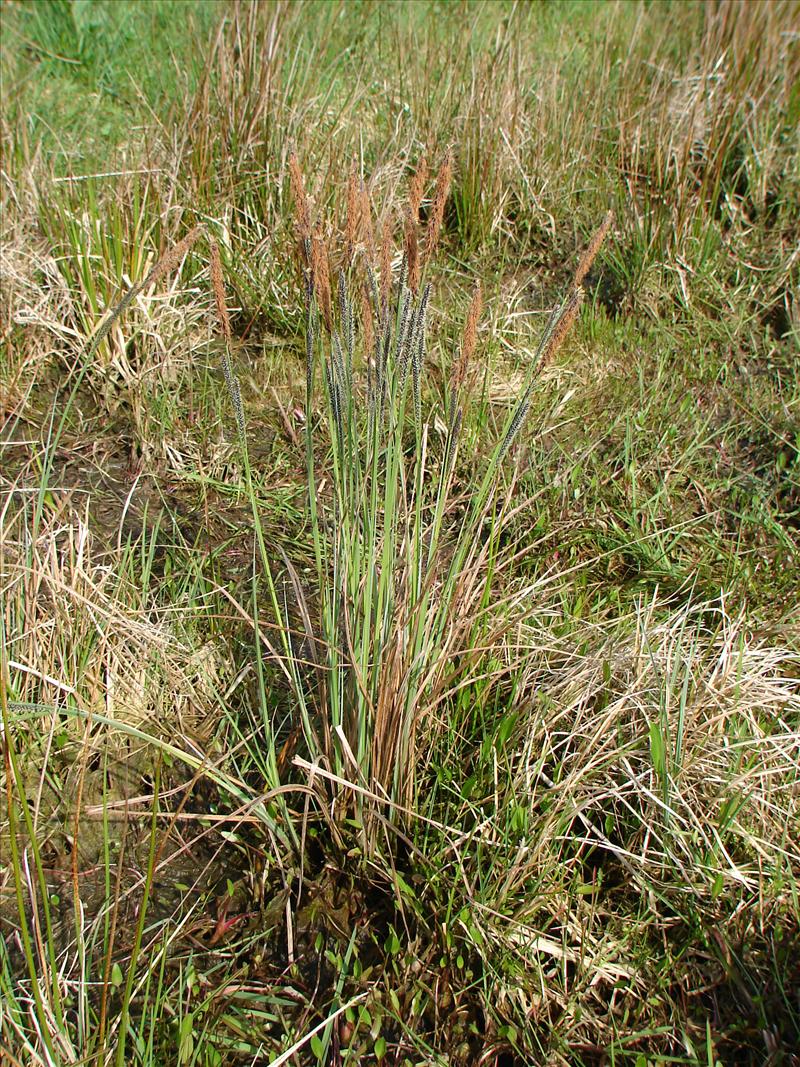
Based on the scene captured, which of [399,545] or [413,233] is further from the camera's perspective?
[399,545]

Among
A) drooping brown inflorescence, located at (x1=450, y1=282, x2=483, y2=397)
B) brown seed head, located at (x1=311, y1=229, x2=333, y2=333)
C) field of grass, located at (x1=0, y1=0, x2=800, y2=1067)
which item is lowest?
field of grass, located at (x1=0, y1=0, x2=800, y2=1067)

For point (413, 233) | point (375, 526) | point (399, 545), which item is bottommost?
point (399, 545)

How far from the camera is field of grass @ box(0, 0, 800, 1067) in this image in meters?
1.49

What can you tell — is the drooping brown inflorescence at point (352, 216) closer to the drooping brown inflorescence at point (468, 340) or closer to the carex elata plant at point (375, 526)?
the carex elata plant at point (375, 526)

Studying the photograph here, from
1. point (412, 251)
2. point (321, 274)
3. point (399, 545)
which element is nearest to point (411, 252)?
point (412, 251)

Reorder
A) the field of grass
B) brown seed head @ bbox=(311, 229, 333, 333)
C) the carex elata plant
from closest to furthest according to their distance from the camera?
brown seed head @ bbox=(311, 229, 333, 333), the carex elata plant, the field of grass

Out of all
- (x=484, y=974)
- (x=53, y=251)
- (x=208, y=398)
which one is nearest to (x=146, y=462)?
(x=208, y=398)

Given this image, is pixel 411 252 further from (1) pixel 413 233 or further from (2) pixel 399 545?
(2) pixel 399 545

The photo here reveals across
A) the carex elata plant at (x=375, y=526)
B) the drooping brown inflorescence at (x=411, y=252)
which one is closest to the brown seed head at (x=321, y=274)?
the carex elata plant at (x=375, y=526)

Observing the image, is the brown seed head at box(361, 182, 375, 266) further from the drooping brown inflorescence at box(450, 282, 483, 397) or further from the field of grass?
the drooping brown inflorescence at box(450, 282, 483, 397)

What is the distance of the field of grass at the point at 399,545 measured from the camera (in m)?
1.49

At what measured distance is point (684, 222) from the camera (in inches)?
123

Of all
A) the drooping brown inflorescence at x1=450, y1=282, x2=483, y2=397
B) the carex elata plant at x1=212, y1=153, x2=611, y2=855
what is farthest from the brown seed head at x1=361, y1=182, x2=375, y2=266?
the drooping brown inflorescence at x1=450, y1=282, x2=483, y2=397

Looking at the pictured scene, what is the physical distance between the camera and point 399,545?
2049mm
